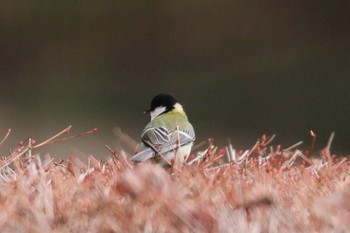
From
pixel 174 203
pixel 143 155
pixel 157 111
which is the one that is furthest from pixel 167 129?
pixel 174 203

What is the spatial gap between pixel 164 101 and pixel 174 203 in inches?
136

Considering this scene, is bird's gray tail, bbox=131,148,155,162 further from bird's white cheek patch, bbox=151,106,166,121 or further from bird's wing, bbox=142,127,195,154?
bird's white cheek patch, bbox=151,106,166,121

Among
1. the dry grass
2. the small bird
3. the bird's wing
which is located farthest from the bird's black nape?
the dry grass

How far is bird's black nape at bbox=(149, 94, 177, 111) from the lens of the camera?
18.1 feet

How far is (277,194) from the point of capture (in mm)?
2355

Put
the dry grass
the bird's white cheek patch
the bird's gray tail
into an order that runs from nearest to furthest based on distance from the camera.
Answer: the dry grass < the bird's gray tail < the bird's white cheek patch

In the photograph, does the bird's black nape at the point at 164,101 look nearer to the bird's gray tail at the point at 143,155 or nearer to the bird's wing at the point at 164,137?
the bird's wing at the point at 164,137

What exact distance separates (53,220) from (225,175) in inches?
26.2

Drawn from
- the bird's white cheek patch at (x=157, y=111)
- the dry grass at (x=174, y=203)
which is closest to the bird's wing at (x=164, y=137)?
the bird's white cheek patch at (x=157, y=111)

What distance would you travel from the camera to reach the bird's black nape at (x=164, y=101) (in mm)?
5512

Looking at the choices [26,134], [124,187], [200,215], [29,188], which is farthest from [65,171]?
[26,134]

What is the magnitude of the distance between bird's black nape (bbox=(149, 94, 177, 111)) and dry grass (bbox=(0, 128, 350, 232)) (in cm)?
285

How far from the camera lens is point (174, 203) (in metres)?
2.13

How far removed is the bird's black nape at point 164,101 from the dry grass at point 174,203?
2852mm
